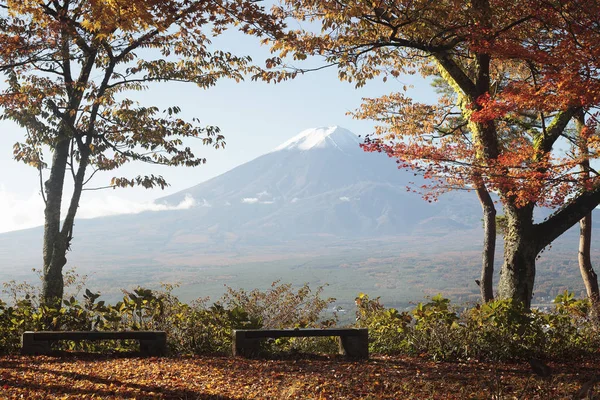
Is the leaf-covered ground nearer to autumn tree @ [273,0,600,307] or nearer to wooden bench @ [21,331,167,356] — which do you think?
wooden bench @ [21,331,167,356]

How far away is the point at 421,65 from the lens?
44.7 ft

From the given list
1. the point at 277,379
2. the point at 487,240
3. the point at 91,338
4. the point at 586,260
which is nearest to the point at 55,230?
the point at 91,338

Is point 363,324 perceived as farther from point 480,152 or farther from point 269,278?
point 269,278

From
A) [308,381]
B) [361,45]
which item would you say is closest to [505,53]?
[361,45]

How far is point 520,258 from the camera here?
10.1 meters

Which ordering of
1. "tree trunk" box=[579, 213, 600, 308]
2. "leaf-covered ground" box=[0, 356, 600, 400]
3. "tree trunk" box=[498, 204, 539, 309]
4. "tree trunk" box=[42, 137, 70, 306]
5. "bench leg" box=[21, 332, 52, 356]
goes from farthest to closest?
1. "tree trunk" box=[579, 213, 600, 308]
2. "tree trunk" box=[42, 137, 70, 306]
3. "tree trunk" box=[498, 204, 539, 309]
4. "bench leg" box=[21, 332, 52, 356]
5. "leaf-covered ground" box=[0, 356, 600, 400]

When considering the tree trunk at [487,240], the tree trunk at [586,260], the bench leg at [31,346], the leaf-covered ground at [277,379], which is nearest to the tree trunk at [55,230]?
the bench leg at [31,346]

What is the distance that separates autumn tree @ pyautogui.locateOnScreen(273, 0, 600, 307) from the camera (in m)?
8.11

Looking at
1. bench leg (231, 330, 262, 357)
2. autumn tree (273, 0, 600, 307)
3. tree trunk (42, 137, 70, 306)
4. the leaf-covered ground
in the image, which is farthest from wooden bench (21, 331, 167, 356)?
autumn tree (273, 0, 600, 307)

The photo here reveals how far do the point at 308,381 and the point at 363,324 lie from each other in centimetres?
290

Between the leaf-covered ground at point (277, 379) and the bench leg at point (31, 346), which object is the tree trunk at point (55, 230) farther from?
the leaf-covered ground at point (277, 379)

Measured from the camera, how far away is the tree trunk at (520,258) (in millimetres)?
10078

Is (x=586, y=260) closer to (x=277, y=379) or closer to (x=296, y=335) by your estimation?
(x=296, y=335)

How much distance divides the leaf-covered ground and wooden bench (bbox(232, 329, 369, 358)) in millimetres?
213
